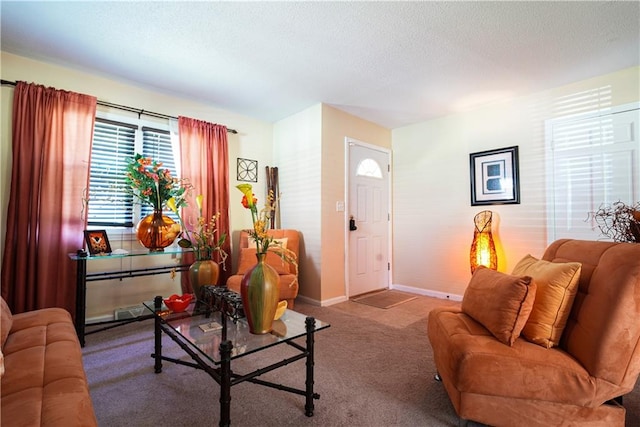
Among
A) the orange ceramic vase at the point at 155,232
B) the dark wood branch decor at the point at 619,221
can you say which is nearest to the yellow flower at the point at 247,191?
the orange ceramic vase at the point at 155,232

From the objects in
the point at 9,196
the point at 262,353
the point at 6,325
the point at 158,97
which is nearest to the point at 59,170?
the point at 9,196

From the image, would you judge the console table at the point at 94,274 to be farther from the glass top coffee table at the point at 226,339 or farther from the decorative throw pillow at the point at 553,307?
the decorative throw pillow at the point at 553,307

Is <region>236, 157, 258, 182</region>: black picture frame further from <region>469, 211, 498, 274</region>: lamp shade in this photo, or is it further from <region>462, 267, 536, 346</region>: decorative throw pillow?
<region>462, 267, 536, 346</region>: decorative throw pillow

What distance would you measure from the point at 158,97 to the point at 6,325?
2537 millimetres

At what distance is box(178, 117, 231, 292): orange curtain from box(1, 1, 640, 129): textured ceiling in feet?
1.30

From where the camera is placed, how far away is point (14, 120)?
242cm

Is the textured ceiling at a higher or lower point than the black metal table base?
higher

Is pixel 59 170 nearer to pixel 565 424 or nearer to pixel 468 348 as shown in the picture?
pixel 468 348

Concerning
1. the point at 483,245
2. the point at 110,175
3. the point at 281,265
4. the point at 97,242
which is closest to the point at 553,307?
the point at 483,245

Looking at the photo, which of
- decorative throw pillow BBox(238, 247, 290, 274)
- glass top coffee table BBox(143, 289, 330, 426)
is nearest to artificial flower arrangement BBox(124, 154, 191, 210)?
decorative throw pillow BBox(238, 247, 290, 274)

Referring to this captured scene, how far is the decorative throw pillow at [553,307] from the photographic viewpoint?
1369mm

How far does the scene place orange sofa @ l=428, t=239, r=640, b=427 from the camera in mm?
1182

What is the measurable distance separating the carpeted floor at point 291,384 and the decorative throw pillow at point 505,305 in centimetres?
45

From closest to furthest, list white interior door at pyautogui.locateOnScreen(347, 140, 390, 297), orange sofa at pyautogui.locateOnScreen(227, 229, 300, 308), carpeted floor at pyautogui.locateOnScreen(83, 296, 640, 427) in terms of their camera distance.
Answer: carpeted floor at pyautogui.locateOnScreen(83, 296, 640, 427)
orange sofa at pyautogui.locateOnScreen(227, 229, 300, 308)
white interior door at pyautogui.locateOnScreen(347, 140, 390, 297)
